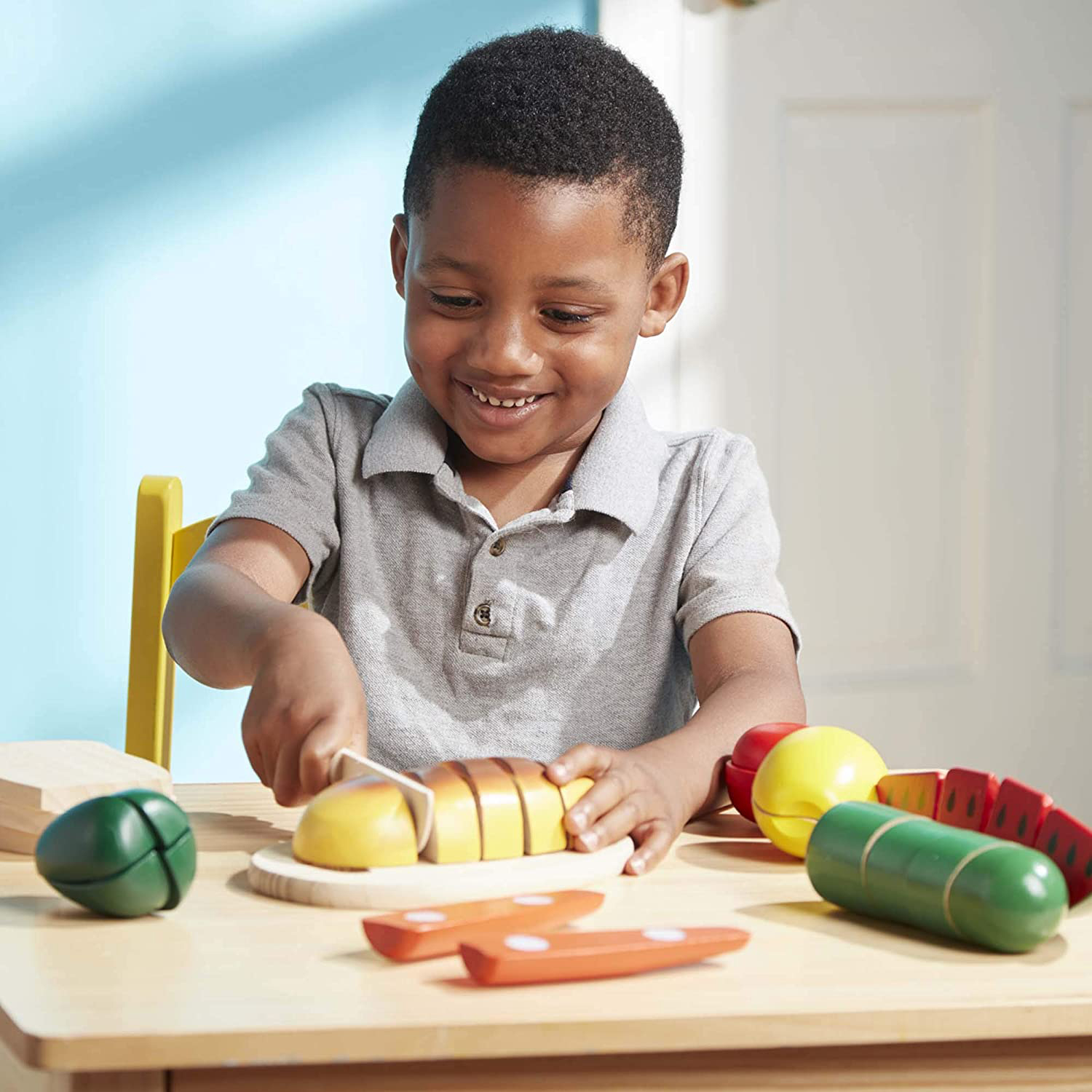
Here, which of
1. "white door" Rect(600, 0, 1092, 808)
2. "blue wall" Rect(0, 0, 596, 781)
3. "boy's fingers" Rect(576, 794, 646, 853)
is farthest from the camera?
"white door" Rect(600, 0, 1092, 808)

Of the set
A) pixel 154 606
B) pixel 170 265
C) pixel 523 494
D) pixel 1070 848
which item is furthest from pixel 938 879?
pixel 170 265

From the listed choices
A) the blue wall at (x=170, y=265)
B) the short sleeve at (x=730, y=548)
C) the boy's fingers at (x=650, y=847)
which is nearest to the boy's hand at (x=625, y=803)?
the boy's fingers at (x=650, y=847)

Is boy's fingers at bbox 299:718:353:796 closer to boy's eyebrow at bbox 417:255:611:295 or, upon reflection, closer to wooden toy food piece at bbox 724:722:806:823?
wooden toy food piece at bbox 724:722:806:823

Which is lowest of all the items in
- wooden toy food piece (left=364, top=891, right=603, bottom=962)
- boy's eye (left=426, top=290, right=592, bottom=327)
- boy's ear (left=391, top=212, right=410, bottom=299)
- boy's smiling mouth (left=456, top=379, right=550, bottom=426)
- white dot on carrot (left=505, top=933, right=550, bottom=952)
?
wooden toy food piece (left=364, top=891, right=603, bottom=962)

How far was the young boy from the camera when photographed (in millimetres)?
924

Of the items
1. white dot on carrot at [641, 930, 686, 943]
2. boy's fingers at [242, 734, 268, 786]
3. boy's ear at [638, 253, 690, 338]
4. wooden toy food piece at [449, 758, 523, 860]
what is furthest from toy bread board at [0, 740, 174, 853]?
boy's ear at [638, 253, 690, 338]

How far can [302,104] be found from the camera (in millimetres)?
1794

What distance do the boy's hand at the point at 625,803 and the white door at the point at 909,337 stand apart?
1230 mm

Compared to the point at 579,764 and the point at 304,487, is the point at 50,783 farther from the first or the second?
the point at 304,487

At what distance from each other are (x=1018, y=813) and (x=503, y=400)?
1.57 feet

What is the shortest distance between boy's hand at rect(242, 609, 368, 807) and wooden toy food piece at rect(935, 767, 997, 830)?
10.6 inches

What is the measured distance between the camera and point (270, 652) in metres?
0.78

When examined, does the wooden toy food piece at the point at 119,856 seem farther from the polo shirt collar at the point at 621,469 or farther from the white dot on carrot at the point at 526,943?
the polo shirt collar at the point at 621,469

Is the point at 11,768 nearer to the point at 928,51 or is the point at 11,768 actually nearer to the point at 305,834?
the point at 305,834
